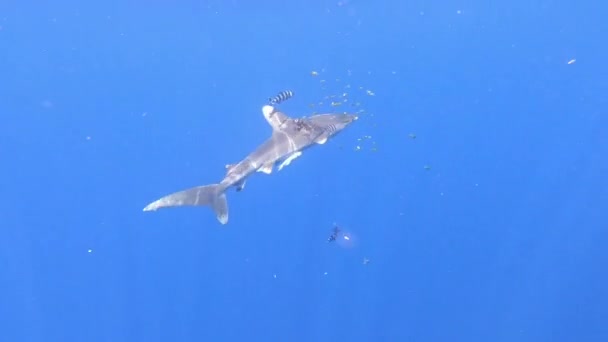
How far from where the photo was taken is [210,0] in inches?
689

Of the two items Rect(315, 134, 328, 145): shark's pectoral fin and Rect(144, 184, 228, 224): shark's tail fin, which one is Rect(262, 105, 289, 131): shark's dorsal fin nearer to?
Rect(315, 134, 328, 145): shark's pectoral fin

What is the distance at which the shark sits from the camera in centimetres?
795

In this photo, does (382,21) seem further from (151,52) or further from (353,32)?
(151,52)

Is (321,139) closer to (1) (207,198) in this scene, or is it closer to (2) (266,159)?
(2) (266,159)

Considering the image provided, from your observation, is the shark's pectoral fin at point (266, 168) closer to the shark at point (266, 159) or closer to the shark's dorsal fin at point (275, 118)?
the shark at point (266, 159)

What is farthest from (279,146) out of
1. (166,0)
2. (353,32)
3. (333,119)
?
(353,32)

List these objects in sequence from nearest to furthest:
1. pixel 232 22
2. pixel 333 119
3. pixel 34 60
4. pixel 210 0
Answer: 1. pixel 333 119
2. pixel 34 60
3. pixel 210 0
4. pixel 232 22

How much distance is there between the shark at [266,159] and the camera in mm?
7949

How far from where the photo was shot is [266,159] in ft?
26.1

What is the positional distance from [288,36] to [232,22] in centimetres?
183

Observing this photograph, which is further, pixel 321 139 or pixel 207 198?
pixel 321 139

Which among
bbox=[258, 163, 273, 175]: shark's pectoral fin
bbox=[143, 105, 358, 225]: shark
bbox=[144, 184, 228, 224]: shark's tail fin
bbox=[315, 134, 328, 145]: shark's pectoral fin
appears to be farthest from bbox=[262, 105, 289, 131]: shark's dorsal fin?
bbox=[144, 184, 228, 224]: shark's tail fin

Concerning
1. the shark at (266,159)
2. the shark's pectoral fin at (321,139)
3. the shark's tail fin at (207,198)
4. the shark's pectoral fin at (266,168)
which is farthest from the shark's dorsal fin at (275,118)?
the shark's tail fin at (207,198)

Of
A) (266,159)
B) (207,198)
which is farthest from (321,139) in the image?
(207,198)
